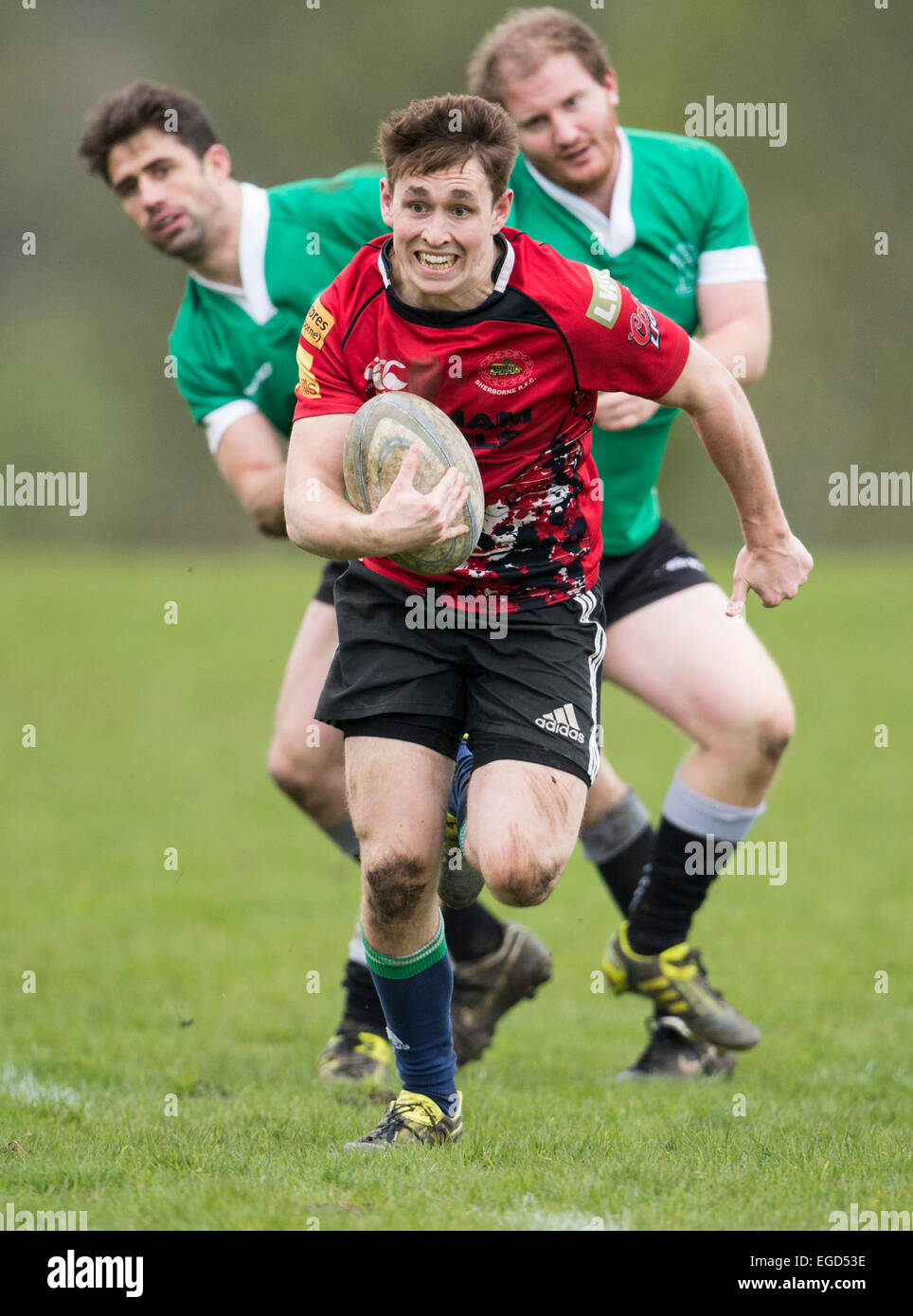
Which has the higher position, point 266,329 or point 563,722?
point 266,329

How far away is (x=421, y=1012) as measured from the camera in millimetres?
3838

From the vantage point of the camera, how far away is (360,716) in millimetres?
3785

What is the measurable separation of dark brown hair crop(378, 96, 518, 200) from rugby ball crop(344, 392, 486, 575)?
1.62ft

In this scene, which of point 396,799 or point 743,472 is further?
point 743,472

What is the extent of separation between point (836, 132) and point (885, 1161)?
1432 inches

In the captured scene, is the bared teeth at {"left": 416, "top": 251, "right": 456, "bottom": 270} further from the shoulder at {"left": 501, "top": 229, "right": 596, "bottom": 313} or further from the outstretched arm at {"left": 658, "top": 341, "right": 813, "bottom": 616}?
the outstretched arm at {"left": 658, "top": 341, "right": 813, "bottom": 616}

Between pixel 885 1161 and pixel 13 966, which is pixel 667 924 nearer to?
pixel 885 1161

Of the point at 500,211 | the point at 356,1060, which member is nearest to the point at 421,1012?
the point at 356,1060

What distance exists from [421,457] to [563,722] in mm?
716

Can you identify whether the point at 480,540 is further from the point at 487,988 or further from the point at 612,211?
the point at 487,988

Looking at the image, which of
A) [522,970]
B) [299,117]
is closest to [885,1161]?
[522,970]

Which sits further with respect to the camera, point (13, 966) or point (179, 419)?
point (179, 419)

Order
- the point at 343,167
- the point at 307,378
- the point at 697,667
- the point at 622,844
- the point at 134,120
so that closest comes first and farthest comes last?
the point at 307,378, the point at 697,667, the point at 134,120, the point at 622,844, the point at 343,167

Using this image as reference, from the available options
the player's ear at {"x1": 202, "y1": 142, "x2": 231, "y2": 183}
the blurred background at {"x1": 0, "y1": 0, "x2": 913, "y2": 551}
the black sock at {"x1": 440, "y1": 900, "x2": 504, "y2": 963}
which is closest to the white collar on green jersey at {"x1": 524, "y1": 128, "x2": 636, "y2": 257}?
the player's ear at {"x1": 202, "y1": 142, "x2": 231, "y2": 183}
